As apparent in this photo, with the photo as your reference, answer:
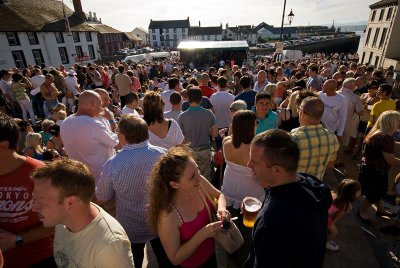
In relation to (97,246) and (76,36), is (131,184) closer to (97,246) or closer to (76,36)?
(97,246)

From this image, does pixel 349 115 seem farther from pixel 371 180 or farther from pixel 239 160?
pixel 239 160

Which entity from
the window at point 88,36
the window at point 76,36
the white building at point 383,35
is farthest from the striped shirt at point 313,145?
the window at point 88,36

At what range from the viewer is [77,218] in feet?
5.19

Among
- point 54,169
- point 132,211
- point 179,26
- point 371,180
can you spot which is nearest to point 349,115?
point 371,180

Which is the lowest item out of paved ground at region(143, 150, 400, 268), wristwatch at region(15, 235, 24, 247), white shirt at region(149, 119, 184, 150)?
paved ground at region(143, 150, 400, 268)

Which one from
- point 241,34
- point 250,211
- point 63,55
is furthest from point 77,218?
point 241,34

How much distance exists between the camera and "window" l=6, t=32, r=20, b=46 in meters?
24.8

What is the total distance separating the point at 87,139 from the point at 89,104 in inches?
18.6

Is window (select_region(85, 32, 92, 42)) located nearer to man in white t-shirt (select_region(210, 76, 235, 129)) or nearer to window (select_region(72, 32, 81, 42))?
window (select_region(72, 32, 81, 42))

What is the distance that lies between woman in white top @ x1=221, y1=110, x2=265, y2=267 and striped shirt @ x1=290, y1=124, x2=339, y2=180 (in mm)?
603

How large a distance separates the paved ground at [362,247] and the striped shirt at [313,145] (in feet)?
4.76

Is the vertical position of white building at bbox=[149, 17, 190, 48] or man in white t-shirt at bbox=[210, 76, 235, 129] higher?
white building at bbox=[149, 17, 190, 48]

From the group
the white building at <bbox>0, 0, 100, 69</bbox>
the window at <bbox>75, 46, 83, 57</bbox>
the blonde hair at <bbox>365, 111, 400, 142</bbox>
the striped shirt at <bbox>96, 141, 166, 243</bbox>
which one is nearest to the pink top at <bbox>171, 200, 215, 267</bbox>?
the striped shirt at <bbox>96, 141, 166, 243</bbox>

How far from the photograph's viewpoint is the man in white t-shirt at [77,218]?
1518 millimetres
